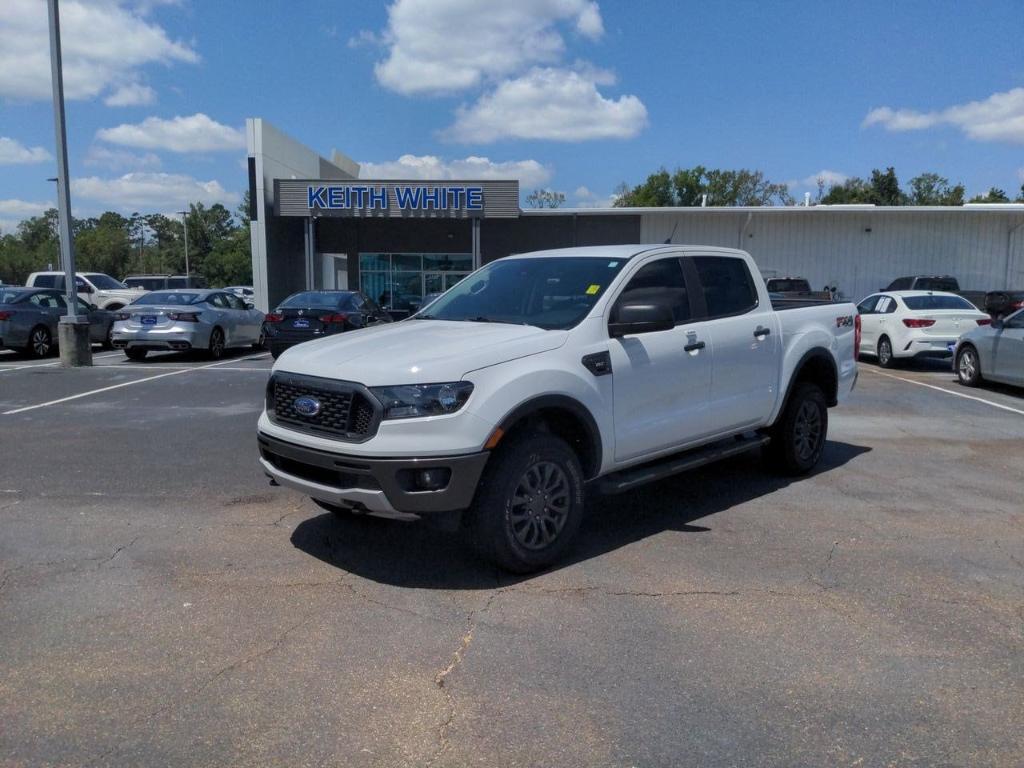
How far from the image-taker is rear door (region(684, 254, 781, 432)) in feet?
20.8

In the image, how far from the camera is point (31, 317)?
57.3 ft

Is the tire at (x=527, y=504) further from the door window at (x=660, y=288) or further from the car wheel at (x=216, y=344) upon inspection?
the car wheel at (x=216, y=344)

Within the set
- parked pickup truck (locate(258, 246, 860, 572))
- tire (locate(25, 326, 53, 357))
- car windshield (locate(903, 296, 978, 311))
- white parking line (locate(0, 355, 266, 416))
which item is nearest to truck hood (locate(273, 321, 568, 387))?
parked pickup truck (locate(258, 246, 860, 572))

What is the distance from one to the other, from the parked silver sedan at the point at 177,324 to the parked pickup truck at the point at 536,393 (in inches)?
468

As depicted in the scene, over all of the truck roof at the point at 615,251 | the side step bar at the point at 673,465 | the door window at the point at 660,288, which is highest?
the truck roof at the point at 615,251

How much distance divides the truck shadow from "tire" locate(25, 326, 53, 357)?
1432 cm

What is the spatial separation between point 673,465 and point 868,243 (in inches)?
1178

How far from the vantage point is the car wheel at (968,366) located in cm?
1384

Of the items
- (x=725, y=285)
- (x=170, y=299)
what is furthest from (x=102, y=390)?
(x=725, y=285)

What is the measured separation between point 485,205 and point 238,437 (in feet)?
68.2

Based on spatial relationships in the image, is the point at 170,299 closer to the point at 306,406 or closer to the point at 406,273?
the point at 306,406

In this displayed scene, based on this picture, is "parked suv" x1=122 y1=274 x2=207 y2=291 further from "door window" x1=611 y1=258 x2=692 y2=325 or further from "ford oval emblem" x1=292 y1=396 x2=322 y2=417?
Answer: "ford oval emblem" x1=292 y1=396 x2=322 y2=417

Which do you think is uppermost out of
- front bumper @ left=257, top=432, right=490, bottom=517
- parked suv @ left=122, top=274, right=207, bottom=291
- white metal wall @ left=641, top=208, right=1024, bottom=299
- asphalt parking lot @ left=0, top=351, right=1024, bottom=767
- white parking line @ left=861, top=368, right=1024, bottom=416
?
white metal wall @ left=641, top=208, right=1024, bottom=299

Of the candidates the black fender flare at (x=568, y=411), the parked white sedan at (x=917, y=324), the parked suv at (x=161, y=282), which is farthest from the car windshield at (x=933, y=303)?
the parked suv at (x=161, y=282)
